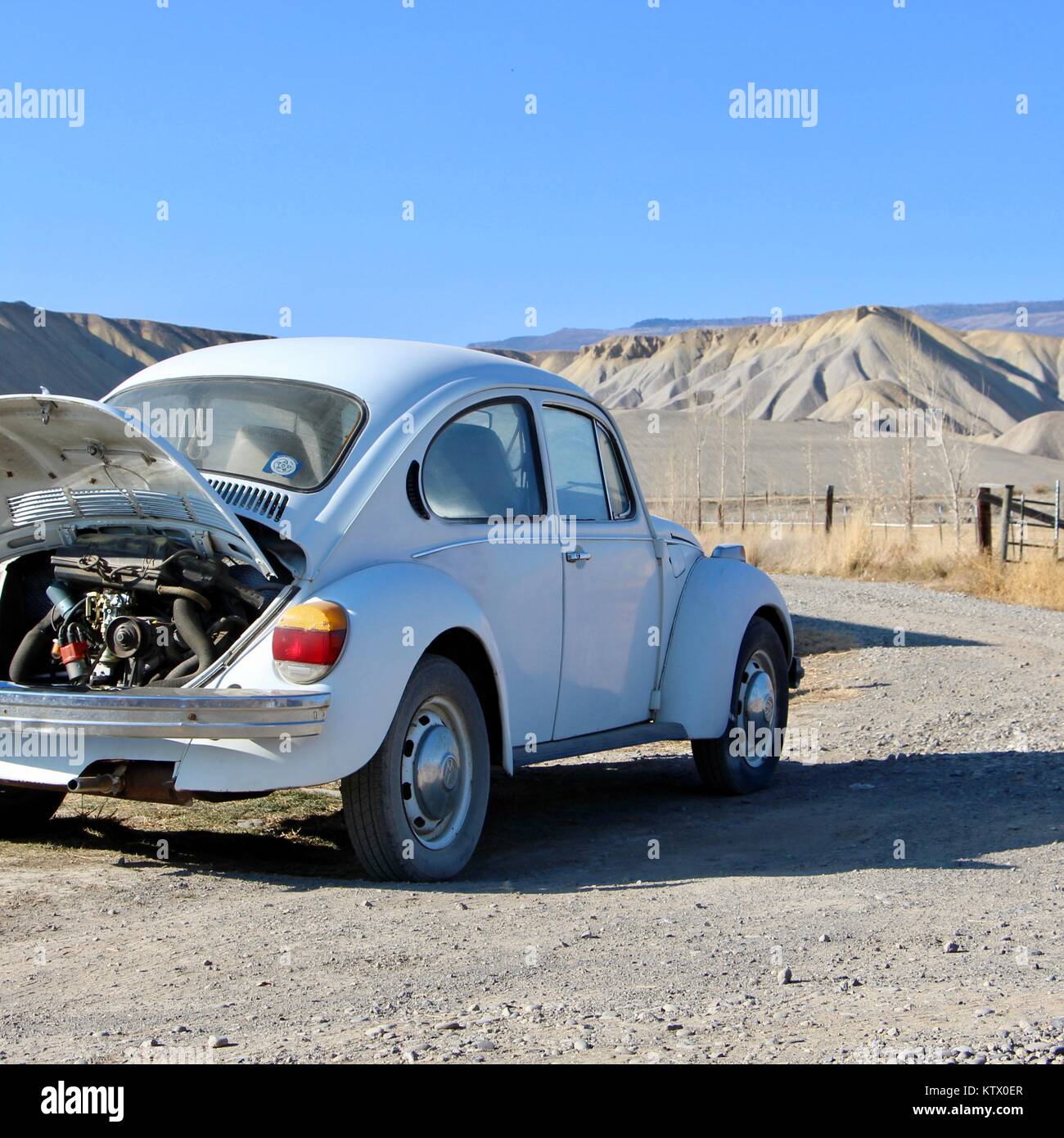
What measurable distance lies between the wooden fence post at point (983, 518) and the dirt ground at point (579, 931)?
53.9 feet

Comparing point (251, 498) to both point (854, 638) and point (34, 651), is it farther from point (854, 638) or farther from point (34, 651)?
point (854, 638)

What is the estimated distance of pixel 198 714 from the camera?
499 centimetres

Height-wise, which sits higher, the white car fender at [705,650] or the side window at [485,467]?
the side window at [485,467]

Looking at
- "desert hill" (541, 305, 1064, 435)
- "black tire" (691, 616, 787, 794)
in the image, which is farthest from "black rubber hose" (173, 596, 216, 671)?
"desert hill" (541, 305, 1064, 435)

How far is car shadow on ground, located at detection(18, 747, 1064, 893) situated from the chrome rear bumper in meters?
0.82

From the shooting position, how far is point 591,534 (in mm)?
6738

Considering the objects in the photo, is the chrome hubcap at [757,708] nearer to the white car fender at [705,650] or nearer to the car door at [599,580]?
the white car fender at [705,650]

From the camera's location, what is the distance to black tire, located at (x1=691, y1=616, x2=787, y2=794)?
7.79 metres

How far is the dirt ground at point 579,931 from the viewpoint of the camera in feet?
12.1

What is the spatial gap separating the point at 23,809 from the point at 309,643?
2.23m

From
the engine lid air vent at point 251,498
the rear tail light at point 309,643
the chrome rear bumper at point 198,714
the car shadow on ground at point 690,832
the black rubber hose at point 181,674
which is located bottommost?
the car shadow on ground at point 690,832

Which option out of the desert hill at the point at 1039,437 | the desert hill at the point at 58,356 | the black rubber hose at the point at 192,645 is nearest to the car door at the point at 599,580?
the black rubber hose at the point at 192,645

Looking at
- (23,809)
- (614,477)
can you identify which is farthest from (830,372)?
(23,809)

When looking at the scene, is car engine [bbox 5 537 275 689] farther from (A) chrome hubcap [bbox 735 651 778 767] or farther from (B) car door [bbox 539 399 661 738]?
(A) chrome hubcap [bbox 735 651 778 767]
